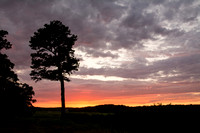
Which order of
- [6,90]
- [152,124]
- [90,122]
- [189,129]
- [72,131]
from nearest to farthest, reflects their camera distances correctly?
1. [189,129]
2. [152,124]
3. [72,131]
4. [6,90]
5. [90,122]

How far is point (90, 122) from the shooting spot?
28.7m

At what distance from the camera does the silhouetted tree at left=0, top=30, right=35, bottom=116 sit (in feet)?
72.6

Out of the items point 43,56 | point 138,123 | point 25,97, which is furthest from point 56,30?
point 138,123

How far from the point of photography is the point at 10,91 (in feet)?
75.6

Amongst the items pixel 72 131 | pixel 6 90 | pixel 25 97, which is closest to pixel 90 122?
pixel 72 131

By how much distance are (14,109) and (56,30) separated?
46.7 feet

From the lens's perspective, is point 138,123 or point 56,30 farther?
point 56,30

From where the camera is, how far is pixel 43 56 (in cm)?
3105

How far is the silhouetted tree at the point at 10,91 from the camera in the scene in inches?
872

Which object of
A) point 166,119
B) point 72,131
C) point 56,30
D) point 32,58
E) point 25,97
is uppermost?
point 56,30

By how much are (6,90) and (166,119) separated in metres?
18.1

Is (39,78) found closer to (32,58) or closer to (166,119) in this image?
(32,58)

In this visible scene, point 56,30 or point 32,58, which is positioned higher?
point 56,30

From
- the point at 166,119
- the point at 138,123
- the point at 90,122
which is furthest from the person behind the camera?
the point at 90,122
